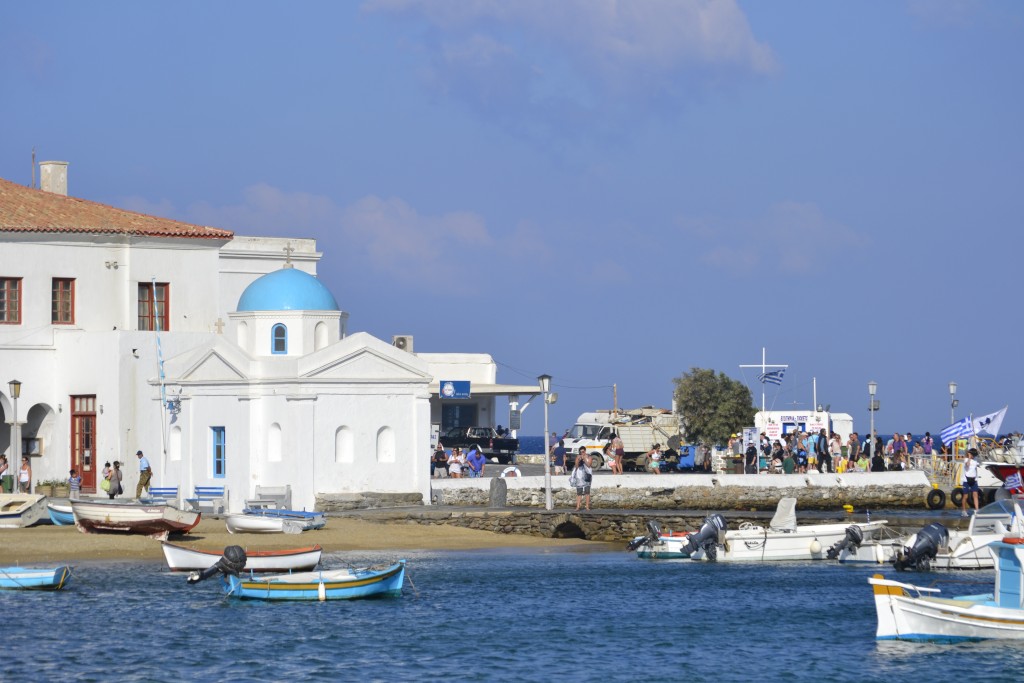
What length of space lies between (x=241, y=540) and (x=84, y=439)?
11292 millimetres

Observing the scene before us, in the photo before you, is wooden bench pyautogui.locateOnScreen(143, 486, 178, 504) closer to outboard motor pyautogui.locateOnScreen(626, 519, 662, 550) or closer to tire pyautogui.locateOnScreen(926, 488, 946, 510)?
outboard motor pyautogui.locateOnScreen(626, 519, 662, 550)

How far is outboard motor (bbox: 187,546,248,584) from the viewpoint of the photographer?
107ft

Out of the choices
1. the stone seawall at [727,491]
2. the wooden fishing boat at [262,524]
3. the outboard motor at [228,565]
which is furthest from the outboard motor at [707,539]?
the outboard motor at [228,565]

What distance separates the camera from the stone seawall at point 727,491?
47.6 m

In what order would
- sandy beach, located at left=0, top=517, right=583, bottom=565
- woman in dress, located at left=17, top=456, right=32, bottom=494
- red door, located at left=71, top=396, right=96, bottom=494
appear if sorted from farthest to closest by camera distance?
red door, located at left=71, top=396, right=96, bottom=494 → woman in dress, located at left=17, top=456, right=32, bottom=494 → sandy beach, located at left=0, top=517, right=583, bottom=565

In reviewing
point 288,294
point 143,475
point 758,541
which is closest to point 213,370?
point 288,294

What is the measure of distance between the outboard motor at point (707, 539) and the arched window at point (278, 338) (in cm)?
1222

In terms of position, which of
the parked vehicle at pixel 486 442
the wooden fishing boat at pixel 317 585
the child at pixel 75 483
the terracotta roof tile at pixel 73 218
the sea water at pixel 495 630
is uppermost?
the terracotta roof tile at pixel 73 218

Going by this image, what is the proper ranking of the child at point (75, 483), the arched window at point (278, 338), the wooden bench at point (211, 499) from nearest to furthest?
the wooden bench at point (211, 499) < the arched window at point (278, 338) < the child at point (75, 483)

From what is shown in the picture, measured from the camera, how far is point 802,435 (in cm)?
6003

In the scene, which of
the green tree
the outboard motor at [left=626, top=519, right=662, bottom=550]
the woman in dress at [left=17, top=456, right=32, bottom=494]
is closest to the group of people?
the outboard motor at [left=626, top=519, right=662, bottom=550]

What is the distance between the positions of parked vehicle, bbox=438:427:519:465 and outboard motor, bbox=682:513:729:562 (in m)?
23.0

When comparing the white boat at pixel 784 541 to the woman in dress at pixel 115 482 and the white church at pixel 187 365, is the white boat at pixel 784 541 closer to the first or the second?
the white church at pixel 187 365

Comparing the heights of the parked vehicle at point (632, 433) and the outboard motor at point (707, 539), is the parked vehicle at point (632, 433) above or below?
above
